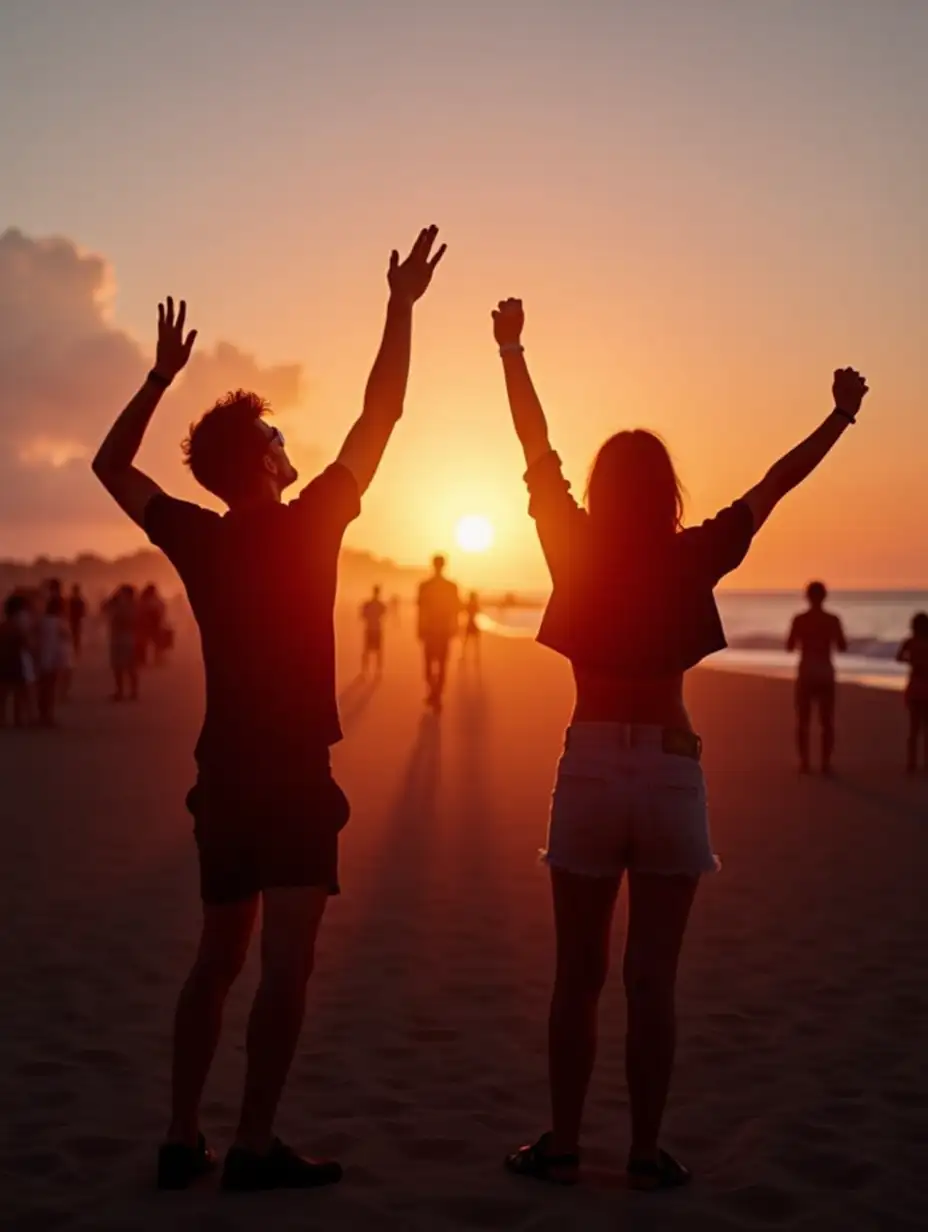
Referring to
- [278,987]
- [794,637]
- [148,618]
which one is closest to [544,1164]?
[278,987]

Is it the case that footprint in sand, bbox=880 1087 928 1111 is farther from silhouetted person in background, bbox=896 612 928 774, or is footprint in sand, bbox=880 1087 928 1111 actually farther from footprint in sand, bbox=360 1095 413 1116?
silhouetted person in background, bbox=896 612 928 774

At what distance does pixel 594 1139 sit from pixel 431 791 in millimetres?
7706

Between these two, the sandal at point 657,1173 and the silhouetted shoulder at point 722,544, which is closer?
the silhouetted shoulder at point 722,544

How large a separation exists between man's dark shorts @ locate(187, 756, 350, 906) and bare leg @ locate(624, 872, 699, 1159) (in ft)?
2.74

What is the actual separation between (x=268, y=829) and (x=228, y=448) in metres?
1.03

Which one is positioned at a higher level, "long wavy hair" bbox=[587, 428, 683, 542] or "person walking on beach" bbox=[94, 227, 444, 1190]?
"long wavy hair" bbox=[587, 428, 683, 542]

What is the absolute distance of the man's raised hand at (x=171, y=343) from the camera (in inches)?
144

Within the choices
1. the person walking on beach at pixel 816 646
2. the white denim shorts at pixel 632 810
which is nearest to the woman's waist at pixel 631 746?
the white denim shorts at pixel 632 810

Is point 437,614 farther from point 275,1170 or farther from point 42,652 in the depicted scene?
point 275,1170

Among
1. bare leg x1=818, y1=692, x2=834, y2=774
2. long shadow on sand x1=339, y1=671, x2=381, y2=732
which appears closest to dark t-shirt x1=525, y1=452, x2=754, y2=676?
bare leg x1=818, y1=692, x2=834, y2=774

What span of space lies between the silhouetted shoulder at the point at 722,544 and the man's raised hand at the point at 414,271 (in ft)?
3.45

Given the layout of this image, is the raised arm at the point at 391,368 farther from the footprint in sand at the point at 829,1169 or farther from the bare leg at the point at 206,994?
the footprint in sand at the point at 829,1169

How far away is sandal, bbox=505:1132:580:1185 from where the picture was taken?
3734 millimetres

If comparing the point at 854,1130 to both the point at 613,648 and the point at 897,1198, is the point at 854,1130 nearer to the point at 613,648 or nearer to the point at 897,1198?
the point at 897,1198
